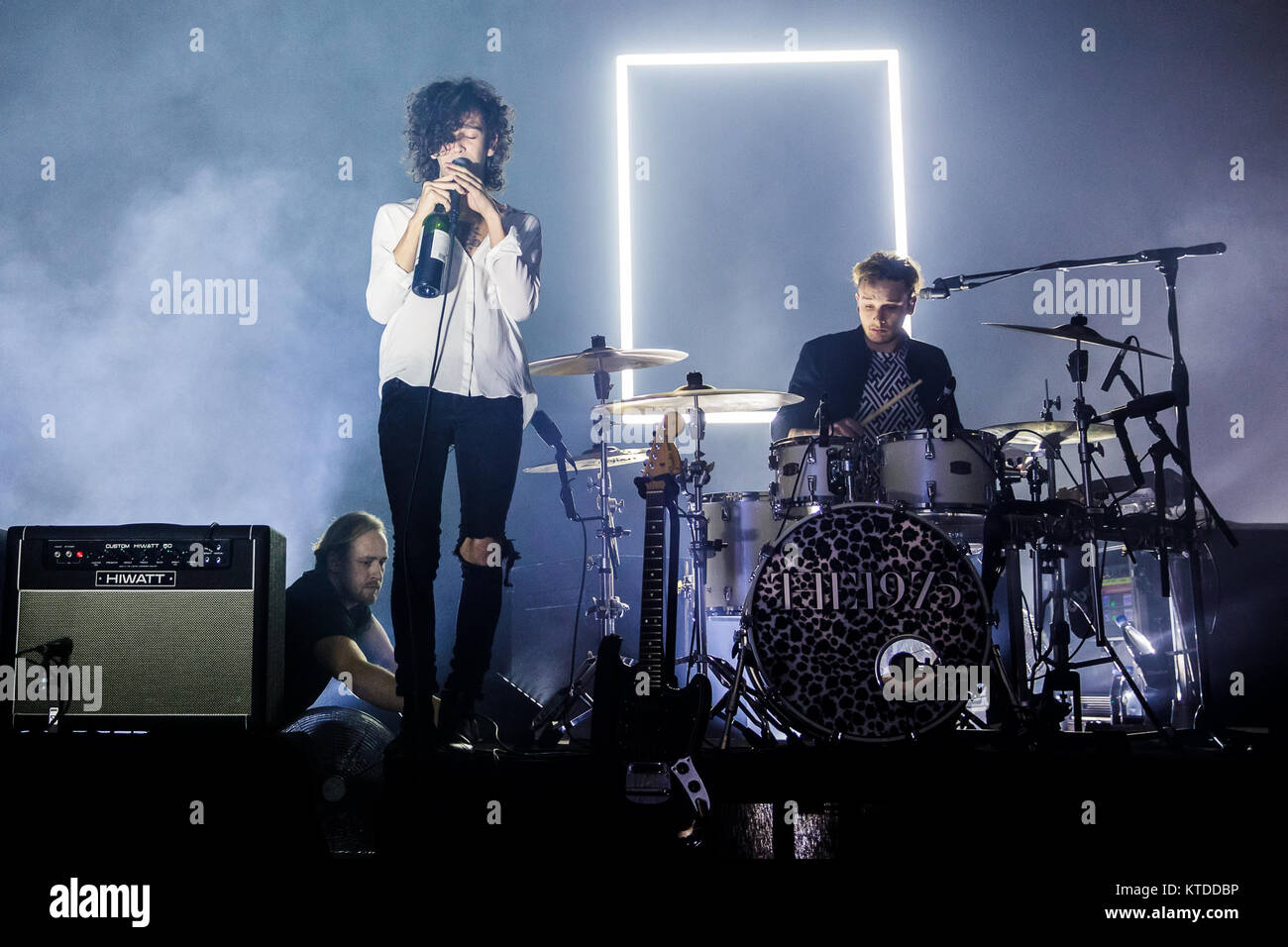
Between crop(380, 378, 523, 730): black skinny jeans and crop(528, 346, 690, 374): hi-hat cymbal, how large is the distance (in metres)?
0.94

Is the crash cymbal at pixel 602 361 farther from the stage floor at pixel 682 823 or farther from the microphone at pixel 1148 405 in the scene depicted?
the stage floor at pixel 682 823

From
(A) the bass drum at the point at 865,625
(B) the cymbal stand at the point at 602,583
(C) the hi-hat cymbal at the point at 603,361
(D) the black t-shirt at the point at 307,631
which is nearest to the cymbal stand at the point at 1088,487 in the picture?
(A) the bass drum at the point at 865,625

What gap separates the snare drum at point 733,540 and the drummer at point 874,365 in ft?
0.99

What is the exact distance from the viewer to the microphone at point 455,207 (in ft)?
9.75

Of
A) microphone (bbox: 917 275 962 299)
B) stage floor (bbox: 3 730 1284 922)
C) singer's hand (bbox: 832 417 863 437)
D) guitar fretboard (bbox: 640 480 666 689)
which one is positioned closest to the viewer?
stage floor (bbox: 3 730 1284 922)

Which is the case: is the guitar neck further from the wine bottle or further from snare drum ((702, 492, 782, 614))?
the wine bottle

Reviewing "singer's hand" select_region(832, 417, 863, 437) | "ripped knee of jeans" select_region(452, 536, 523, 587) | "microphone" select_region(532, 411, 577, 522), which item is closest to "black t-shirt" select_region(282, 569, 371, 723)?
"ripped knee of jeans" select_region(452, 536, 523, 587)

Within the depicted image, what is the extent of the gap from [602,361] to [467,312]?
3.30 feet

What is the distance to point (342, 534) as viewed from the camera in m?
4.01

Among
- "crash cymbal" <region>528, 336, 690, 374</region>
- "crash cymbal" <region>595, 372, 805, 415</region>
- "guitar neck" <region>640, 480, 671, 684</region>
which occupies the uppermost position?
"crash cymbal" <region>528, 336, 690, 374</region>

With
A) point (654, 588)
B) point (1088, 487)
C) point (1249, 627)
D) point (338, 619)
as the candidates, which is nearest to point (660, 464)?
point (654, 588)

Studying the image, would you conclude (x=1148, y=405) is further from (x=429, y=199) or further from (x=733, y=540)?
(x=429, y=199)

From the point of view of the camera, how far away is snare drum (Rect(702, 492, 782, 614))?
4121 millimetres
